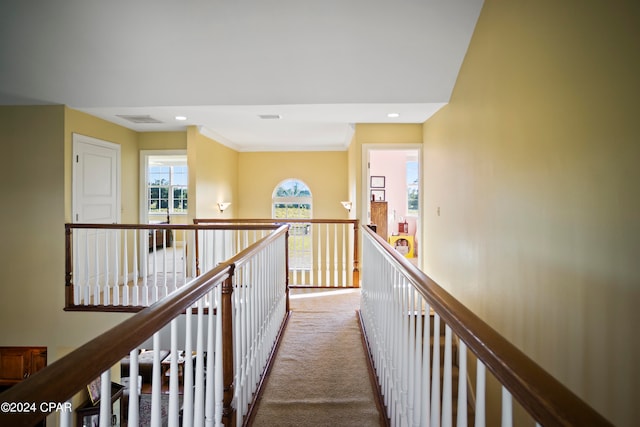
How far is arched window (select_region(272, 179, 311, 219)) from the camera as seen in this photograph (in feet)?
26.0

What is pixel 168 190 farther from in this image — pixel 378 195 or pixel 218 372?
pixel 218 372

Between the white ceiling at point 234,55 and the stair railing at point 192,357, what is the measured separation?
1741 millimetres

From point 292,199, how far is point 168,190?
10.8 ft

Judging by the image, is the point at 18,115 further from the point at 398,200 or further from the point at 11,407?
the point at 398,200

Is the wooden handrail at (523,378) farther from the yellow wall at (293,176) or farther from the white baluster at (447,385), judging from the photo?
the yellow wall at (293,176)

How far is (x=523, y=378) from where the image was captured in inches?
27.4

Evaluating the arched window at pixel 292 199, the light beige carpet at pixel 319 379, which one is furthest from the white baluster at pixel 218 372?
the arched window at pixel 292 199

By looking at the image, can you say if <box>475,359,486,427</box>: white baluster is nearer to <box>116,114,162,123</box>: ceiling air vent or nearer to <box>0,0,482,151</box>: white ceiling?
<box>0,0,482,151</box>: white ceiling

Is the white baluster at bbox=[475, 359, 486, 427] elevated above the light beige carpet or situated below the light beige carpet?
above

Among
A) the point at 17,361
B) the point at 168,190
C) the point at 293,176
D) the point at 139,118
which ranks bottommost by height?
the point at 17,361

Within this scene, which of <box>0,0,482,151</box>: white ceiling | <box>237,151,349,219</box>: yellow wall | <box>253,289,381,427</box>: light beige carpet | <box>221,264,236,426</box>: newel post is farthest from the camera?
<box>237,151,349,219</box>: yellow wall

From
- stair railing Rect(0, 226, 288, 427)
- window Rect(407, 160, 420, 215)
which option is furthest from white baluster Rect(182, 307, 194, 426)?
window Rect(407, 160, 420, 215)

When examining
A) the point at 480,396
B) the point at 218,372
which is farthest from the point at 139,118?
the point at 480,396

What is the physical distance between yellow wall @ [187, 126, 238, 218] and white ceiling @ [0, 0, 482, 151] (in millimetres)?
1007
